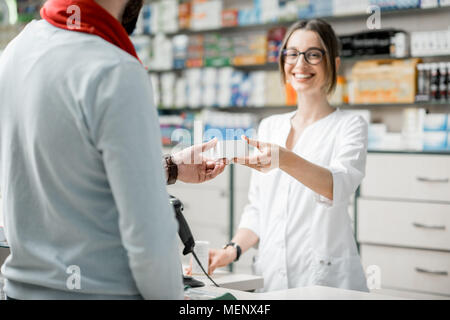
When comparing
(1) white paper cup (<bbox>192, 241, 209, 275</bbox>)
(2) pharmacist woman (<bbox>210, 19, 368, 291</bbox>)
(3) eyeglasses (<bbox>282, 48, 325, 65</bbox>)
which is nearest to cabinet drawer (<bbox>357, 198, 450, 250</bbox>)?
(2) pharmacist woman (<bbox>210, 19, 368, 291</bbox>)

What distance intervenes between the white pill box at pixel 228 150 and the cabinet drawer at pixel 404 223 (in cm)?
230

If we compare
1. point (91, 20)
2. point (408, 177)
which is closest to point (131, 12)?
point (91, 20)

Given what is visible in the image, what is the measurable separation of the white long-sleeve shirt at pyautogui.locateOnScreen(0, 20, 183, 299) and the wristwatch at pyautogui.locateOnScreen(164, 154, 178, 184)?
61 centimetres

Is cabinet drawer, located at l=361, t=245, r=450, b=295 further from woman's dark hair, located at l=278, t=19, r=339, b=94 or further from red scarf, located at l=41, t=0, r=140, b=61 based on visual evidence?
red scarf, located at l=41, t=0, r=140, b=61

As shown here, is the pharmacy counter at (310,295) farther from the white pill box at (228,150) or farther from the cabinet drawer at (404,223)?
the cabinet drawer at (404,223)

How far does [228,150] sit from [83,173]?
791mm

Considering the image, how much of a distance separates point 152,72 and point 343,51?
6.31ft

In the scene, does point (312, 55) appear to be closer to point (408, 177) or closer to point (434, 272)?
point (408, 177)

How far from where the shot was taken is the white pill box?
67.4 inches

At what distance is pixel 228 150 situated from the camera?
5.66 ft

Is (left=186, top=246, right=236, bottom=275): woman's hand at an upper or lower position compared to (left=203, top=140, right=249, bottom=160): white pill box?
lower

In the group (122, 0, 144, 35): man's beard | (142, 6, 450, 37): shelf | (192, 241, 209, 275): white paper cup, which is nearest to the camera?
(122, 0, 144, 35): man's beard

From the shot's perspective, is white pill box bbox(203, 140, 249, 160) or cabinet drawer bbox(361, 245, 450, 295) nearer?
white pill box bbox(203, 140, 249, 160)
